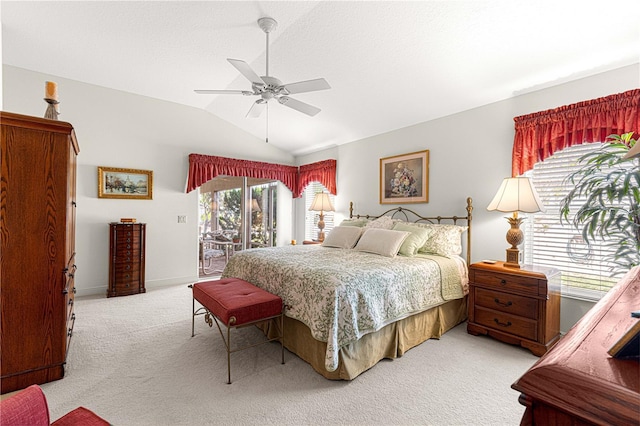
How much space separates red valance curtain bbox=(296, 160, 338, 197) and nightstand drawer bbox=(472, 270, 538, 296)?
124 inches

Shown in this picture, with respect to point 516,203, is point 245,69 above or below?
above

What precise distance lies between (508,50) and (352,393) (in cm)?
323

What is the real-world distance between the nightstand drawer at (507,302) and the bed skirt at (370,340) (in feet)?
1.18

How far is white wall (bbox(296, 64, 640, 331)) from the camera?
2.79 meters

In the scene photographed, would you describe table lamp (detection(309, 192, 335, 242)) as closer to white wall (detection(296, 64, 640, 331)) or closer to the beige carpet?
white wall (detection(296, 64, 640, 331))

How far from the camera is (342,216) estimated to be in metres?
5.50

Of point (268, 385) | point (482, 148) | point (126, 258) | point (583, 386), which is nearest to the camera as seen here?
point (583, 386)

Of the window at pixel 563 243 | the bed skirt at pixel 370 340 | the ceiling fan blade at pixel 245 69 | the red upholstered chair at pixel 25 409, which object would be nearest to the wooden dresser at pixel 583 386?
the red upholstered chair at pixel 25 409

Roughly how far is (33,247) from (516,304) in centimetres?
398

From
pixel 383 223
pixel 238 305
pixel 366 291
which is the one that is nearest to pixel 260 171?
pixel 383 223

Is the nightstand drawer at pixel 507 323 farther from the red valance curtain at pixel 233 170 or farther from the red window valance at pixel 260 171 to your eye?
the red valance curtain at pixel 233 170

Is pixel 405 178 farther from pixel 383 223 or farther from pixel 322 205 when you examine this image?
pixel 322 205

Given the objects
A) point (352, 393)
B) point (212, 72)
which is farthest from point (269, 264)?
point (212, 72)

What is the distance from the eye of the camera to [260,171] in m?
5.89
